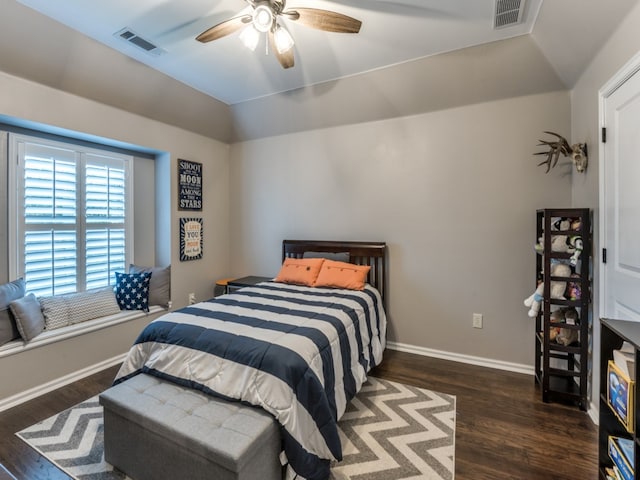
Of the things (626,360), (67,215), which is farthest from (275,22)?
(67,215)

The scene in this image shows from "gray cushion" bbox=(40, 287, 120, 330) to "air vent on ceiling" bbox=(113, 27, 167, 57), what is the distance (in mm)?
2302

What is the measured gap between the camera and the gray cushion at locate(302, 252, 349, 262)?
346 centimetres

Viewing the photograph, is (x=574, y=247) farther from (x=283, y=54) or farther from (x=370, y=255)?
(x=283, y=54)

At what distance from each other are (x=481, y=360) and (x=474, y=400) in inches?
28.3

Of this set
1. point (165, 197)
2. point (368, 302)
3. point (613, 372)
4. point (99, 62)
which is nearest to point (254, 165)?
point (165, 197)

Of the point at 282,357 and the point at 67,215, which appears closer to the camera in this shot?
the point at 282,357

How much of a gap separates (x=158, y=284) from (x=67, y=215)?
109 centimetres

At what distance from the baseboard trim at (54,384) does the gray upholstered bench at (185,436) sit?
1.28 meters

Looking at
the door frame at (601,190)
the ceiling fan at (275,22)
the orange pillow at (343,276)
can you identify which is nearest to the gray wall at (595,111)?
the door frame at (601,190)

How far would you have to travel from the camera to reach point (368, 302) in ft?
9.24

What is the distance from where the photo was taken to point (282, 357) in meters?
1.62

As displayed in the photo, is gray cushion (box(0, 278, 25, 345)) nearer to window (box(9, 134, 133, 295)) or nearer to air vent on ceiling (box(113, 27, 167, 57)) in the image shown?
window (box(9, 134, 133, 295))

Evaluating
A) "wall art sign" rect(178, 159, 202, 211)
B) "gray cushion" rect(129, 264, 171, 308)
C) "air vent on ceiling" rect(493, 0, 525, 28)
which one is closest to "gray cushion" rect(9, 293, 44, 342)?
"gray cushion" rect(129, 264, 171, 308)

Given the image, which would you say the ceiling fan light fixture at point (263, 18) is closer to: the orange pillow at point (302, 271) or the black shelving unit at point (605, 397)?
the orange pillow at point (302, 271)
